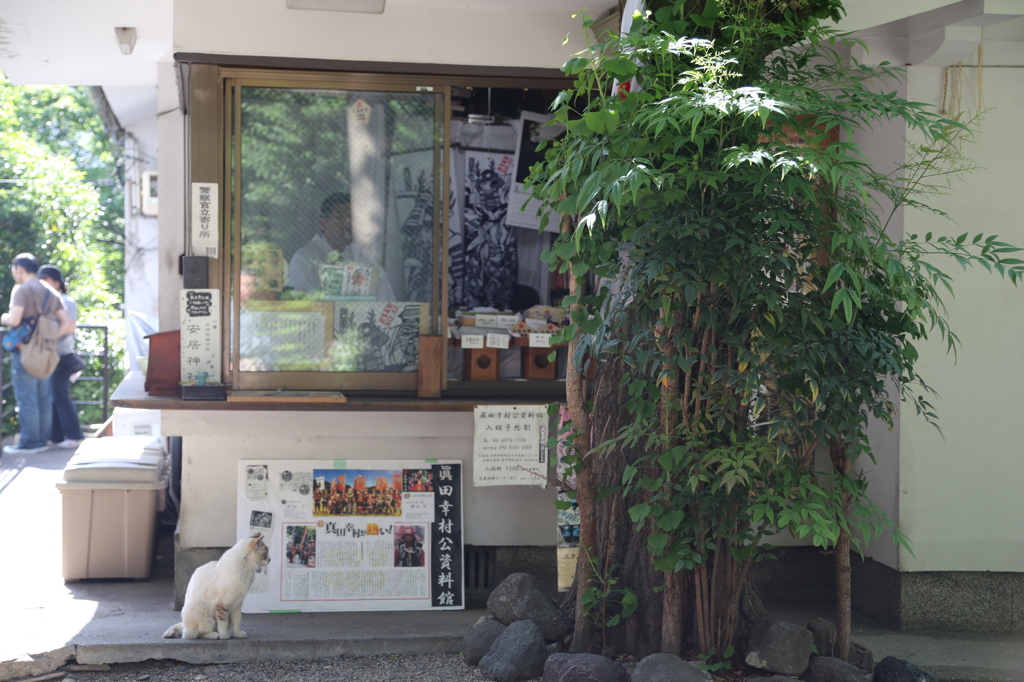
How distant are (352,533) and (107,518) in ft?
5.29

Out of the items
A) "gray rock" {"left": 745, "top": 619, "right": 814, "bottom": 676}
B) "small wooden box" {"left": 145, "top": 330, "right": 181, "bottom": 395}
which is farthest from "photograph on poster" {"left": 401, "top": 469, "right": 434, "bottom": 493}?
"gray rock" {"left": 745, "top": 619, "right": 814, "bottom": 676}

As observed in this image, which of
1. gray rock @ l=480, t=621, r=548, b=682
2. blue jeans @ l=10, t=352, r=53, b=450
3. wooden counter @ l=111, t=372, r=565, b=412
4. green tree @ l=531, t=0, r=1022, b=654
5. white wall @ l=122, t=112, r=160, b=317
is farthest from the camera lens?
white wall @ l=122, t=112, r=160, b=317

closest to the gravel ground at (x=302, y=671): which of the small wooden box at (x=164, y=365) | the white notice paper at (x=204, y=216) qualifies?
the small wooden box at (x=164, y=365)

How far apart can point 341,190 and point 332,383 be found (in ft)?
3.61

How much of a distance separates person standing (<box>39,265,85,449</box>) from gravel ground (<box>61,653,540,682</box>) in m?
5.88

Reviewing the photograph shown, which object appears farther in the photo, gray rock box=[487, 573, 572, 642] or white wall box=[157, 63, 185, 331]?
white wall box=[157, 63, 185, 331]

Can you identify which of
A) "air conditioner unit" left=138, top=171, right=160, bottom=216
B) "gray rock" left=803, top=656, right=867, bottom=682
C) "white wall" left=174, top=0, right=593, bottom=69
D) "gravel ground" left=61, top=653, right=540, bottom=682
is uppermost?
"white wall" left=174, top=0, right=593, bottom=69

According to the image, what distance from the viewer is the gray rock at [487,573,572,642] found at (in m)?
4.18

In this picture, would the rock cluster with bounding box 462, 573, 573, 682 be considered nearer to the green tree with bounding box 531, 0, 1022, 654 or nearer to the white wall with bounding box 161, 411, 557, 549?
the green tree with bounding box 531, 0, 1022, 654

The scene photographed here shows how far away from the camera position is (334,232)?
5070 millimetres

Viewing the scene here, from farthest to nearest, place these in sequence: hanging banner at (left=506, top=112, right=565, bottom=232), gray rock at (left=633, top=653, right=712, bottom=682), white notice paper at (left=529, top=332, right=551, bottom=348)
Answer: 1. hanging banner at (left=506, top=112, right=565, bottom=232)
2. white notice paper at (left=529, top=332, right=551, bottom=348)
3. gray rock at (left=633, top=653, right=712, bottom=682)

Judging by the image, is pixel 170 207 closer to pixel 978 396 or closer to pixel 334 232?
pixel 334 232

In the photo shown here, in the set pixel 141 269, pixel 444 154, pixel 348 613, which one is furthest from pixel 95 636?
pixel 141 269

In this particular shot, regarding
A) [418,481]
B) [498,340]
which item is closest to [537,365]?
[498,340]
